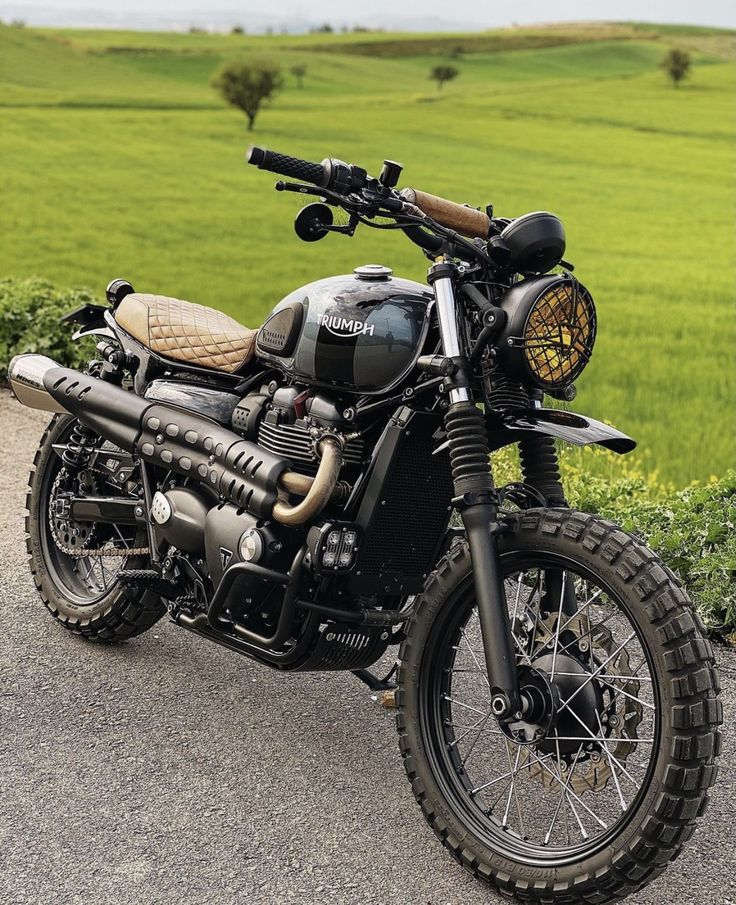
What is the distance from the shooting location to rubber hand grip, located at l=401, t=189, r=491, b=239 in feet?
11.5

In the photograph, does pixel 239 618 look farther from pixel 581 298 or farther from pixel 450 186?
pixel 450 186

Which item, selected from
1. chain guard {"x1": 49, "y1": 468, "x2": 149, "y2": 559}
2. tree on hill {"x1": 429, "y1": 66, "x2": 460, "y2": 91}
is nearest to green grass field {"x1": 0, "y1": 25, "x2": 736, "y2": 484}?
tree on hill {"x1": 429, "y1": 66, "x2": 460, "y2": 91}

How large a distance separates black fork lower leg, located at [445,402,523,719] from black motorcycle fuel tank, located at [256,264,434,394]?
12.9 inches

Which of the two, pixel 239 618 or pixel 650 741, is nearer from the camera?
pixel 650 741

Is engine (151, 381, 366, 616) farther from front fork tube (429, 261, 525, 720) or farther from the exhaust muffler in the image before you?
front fork tube (429, 261, 525, 720)

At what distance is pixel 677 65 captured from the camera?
62.5 metres

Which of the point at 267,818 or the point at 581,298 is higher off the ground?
the point at 581,298

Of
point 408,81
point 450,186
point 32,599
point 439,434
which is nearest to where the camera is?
point 439,434

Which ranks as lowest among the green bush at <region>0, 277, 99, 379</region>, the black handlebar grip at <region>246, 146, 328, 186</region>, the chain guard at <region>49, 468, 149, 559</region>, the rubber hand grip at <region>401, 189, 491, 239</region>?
the green bush at <region>0, 277, 99, 379</region>

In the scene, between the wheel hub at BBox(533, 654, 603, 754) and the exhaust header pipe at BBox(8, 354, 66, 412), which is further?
the exhaust header pipe at BBox(8, 354, 66, 412)

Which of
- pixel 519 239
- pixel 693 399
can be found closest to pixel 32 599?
pixel 519 239

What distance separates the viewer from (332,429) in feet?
12.8

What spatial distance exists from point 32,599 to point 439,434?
278 cm

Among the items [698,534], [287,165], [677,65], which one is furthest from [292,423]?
[677,65]
